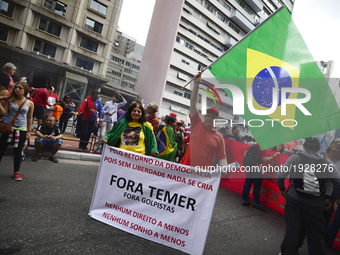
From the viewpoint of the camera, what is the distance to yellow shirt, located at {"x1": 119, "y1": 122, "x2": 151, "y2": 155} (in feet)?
11.7

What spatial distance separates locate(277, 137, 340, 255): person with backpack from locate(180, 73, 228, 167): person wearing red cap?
0.90m

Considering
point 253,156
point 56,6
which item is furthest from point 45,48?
point 253,156

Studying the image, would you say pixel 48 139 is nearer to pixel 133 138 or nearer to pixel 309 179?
pixel 133 138

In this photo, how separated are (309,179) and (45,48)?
26.6 meters

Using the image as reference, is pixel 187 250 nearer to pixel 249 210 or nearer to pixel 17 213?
pixel 17 213

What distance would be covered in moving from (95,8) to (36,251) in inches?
1108

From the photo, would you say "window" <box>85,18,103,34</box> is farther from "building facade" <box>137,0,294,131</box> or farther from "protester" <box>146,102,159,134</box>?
"protester" <box>146,102,159,134</box>

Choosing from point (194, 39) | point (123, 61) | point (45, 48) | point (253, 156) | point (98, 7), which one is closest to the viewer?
point (253, 156)

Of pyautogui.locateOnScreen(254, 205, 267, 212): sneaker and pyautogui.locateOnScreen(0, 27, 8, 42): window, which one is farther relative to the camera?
pyautogui.locateOnScreen(0, 27, 8, 42): window

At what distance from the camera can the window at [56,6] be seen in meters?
22.9

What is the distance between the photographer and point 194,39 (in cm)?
3450

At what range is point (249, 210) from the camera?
16.4 ft

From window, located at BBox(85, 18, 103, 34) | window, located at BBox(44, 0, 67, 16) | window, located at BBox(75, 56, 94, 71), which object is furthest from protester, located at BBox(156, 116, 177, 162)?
window, located at BBox(44, 0, 67, 16)

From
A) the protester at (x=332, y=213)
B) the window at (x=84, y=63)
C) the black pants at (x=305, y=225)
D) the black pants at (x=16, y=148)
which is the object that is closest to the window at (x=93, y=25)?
the window at (x=84, y=63)
